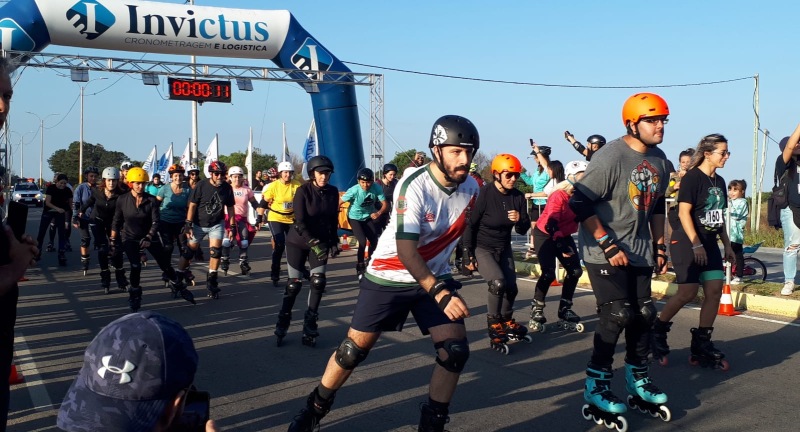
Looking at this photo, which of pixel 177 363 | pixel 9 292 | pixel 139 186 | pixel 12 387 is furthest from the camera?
pixel 139 186

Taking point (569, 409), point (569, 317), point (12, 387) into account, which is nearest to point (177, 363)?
point (569, 409)

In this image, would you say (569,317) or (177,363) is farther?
(569,317)

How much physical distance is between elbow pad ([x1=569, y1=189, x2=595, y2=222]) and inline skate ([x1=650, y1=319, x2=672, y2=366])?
7.23 ft

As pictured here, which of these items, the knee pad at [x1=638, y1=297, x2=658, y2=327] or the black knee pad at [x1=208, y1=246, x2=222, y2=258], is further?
the black knee pad at [x1=208, y1=246, x2=222, y2=258]

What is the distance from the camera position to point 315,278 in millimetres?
7723

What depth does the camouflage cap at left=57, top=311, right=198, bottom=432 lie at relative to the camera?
1757 mm

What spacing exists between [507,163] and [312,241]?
2.10 meters

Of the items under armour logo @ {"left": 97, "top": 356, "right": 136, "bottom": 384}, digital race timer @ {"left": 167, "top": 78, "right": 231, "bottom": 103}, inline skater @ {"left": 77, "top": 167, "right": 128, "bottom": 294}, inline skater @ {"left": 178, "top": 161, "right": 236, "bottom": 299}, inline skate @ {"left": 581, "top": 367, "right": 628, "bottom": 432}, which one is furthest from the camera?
digital race timer @ {"left": 167, "top": 78, "right": 231, "bottom": 103}

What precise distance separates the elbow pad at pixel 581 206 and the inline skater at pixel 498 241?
2.34 m

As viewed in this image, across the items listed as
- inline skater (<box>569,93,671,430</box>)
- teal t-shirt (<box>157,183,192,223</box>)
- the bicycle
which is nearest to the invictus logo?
teal t-shirt (<box>157,183,192,223</box>)

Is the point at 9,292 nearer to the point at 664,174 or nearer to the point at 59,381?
the point at 59,381

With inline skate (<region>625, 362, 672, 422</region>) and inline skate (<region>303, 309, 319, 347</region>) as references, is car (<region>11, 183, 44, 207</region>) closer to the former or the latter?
inline skate (<region>303, 309, 319, 347</region>)

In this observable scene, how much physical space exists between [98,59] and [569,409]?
18.2 m

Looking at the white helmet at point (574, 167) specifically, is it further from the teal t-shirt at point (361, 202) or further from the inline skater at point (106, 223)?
the inline skater at point (106, 223)
